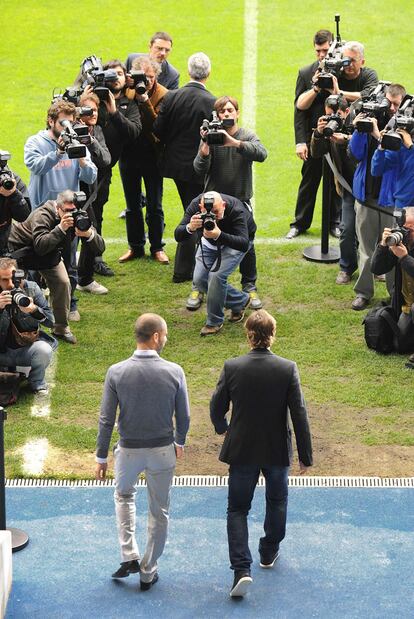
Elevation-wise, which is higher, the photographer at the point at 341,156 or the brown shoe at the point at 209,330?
the photographer at the point at 341,156

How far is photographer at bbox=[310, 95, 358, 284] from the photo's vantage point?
10836 mm

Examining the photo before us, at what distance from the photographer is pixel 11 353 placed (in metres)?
9.28

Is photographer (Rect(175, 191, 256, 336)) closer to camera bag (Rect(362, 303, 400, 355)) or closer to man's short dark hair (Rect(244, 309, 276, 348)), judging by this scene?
camera bag (Rect(362, 303, 400, 355))

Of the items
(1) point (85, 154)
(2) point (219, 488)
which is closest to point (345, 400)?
(2) point (219, 488)

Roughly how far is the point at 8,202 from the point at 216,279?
1830 mm

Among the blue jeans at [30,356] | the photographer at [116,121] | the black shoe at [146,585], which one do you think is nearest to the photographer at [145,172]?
the photographer at [116,121]

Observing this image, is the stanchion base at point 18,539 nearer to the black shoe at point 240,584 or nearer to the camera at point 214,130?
the black shoe at point 240,584

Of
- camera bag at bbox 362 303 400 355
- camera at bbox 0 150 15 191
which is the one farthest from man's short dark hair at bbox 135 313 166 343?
camera bag at bbox 362 303 400 355

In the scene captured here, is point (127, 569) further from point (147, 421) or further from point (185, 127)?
point (185, 127)

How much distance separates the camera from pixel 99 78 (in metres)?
11.0

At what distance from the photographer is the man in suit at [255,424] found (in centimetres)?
679

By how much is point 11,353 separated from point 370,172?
3.48 meters

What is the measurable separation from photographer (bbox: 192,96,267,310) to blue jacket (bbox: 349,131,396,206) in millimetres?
802

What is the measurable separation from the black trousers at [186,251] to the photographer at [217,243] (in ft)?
2.68
